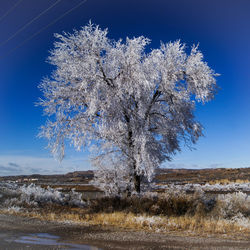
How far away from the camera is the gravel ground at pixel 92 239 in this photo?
682cm

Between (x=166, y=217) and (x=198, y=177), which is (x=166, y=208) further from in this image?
(x=198, y=177)

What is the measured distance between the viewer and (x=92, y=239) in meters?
7.56

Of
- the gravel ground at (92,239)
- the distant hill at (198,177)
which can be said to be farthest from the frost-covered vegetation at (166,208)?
the distant hill at (198,177)

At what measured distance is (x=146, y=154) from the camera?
1266 centimetres

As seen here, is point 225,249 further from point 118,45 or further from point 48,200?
point 48,200

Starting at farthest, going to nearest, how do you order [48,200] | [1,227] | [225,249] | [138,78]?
1. [48,200]
2. [138,78]
3. [1,227]
4. [225,249]

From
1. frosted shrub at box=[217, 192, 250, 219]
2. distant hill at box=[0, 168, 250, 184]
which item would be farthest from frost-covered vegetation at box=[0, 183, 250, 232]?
distant hill at box=[0, 168, 250, 184]

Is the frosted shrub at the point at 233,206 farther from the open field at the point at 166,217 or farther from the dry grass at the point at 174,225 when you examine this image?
the dry grass at the point at 174,225

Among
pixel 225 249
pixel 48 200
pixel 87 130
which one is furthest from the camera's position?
pixel 48 200

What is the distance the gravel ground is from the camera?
22.4 feet

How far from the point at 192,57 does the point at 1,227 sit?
11.4 m

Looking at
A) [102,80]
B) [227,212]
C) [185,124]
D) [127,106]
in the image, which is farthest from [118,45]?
[227,212]

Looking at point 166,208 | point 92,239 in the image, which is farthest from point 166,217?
point 92,239

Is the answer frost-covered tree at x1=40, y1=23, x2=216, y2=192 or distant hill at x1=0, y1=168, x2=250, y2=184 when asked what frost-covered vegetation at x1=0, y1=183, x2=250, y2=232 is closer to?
frost-covered tree at x1=40, y1=23, x2=216, y2=192
